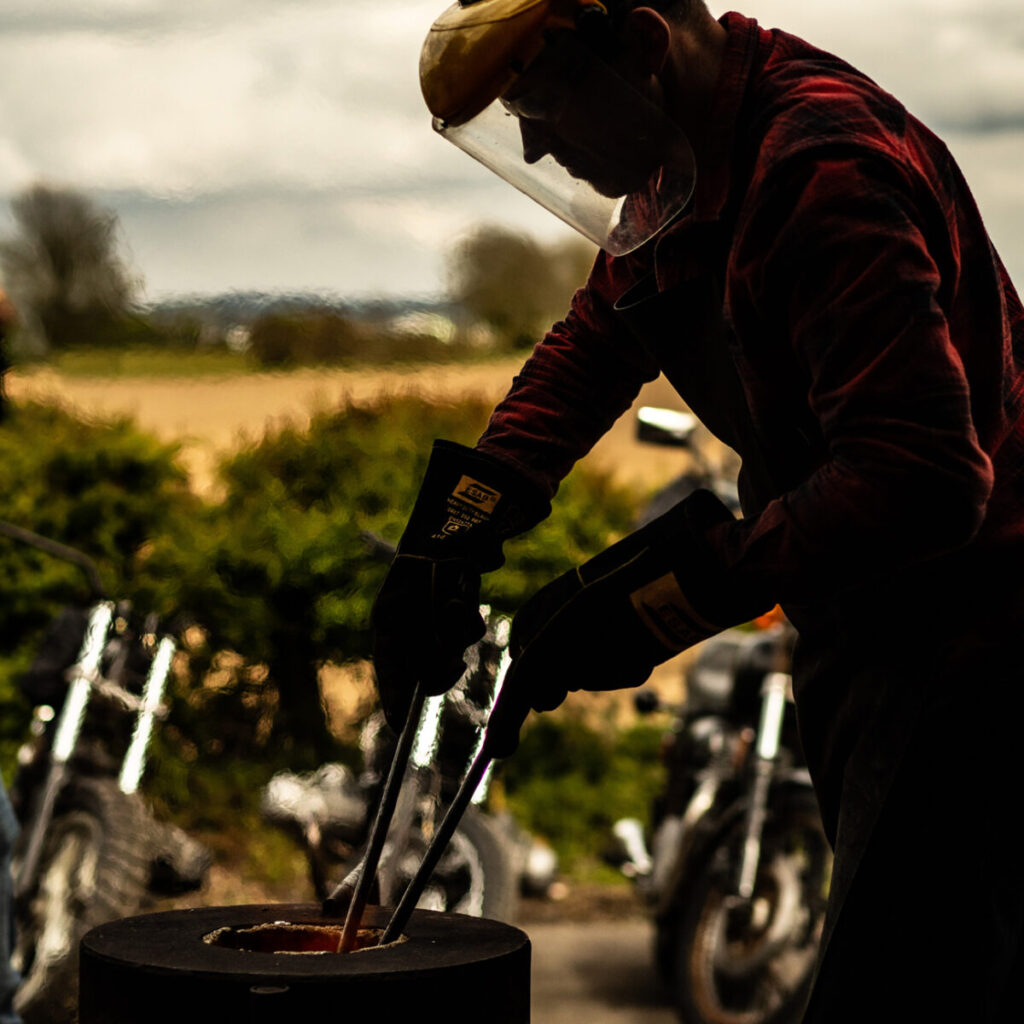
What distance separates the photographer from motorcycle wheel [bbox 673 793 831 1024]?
4148 millimetres

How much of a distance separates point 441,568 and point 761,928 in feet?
7.90

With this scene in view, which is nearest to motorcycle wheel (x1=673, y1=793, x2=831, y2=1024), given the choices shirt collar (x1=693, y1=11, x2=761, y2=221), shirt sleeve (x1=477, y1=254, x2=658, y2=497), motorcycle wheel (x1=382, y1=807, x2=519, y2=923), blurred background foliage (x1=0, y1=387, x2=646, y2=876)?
→ motorcycle wheel (x1=382, y1=807, x2=519, y2=923)

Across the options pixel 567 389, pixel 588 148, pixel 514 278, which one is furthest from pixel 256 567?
pixel 588 148

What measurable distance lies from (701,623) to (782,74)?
639mm

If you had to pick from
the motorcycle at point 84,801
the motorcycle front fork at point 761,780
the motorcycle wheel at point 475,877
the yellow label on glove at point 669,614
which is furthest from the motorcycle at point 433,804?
the yellow label on glove at point 669,614

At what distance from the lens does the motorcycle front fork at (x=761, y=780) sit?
4148mm

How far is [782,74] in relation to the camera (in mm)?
1838

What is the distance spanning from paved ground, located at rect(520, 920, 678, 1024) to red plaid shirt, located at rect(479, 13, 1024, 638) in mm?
3000

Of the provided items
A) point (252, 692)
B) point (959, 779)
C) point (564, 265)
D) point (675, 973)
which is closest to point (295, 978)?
point (959, 779)

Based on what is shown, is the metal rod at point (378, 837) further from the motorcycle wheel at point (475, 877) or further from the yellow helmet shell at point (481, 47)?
the motorcycle wheel at point (475, 877)

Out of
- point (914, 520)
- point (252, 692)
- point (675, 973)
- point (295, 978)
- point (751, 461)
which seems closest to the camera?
point (914, 520)

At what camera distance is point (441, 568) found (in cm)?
221

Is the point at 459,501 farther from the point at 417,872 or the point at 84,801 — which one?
the point at 84,801

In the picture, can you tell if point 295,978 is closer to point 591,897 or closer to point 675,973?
point 675,973
